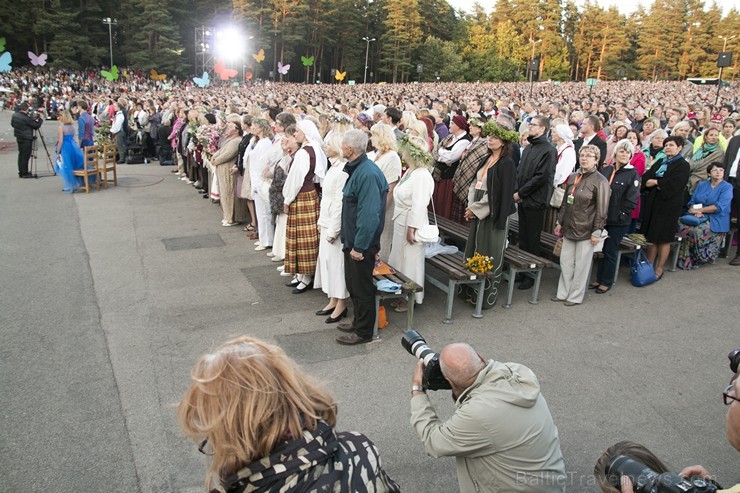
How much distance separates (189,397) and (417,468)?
230cm

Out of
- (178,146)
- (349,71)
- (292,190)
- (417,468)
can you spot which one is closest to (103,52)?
(349,71)

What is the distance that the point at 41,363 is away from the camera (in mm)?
4809

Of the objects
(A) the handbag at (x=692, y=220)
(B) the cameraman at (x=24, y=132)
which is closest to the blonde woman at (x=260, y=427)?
(A) the handbag at (x=692, y=220)

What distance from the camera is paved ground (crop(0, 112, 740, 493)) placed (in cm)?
366

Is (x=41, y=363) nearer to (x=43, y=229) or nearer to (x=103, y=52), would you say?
(x=43, y=229)

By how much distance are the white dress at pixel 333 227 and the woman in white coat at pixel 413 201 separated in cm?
75

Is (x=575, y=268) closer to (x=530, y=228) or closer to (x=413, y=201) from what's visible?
(x=530, y=228)

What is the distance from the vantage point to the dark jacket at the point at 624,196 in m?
6.54

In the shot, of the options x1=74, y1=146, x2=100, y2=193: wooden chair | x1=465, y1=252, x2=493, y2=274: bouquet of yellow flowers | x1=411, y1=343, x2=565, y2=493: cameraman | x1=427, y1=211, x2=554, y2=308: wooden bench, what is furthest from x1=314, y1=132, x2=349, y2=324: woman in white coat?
x1=74, y1=146, x2=100, y2=193: wooden chair

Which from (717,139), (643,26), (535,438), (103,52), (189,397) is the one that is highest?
(643,26)

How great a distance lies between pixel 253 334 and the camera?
5508 millimetres

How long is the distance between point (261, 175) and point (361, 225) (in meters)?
3.85

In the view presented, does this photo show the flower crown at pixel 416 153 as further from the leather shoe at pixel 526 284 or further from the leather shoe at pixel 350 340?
the leather shoe at pixel 526 284

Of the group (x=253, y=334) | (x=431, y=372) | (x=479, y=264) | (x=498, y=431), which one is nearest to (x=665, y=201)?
(x=479, y=264)
